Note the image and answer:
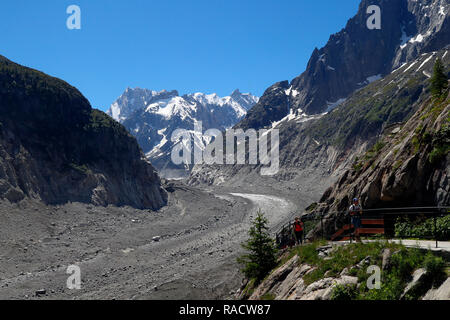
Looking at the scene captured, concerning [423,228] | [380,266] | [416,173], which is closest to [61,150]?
[416,173]

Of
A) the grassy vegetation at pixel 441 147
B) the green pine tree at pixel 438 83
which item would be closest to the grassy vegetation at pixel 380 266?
the grassy vegetation at pixel 441 147

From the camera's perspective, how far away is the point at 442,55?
14975 cm

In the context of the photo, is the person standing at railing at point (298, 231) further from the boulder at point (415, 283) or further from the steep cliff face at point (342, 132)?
the steep cliff face at point (342, 132)

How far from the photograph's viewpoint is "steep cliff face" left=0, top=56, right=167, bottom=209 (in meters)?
59.2

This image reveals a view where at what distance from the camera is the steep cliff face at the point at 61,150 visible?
59.2 m

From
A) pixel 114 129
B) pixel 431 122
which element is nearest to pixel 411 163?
pixel 431 122

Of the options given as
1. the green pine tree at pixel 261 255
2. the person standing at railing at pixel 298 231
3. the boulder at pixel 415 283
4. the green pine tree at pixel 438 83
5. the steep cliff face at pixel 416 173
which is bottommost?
the green pine tree at pixel 261 255

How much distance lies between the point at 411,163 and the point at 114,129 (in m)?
75.0

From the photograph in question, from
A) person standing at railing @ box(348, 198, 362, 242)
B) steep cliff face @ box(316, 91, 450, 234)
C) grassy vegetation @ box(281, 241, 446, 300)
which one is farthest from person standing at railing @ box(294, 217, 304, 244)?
grassy vegetation @ box(281, 241, 446, 300)

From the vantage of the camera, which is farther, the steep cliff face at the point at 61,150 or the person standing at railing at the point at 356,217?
the steep cliff face at the point at 61,150

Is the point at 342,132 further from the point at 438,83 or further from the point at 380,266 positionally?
the point at 380,266

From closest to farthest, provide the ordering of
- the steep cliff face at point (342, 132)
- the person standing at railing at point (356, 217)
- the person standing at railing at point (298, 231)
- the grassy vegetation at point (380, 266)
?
the grassy vegetation at point (380, 266)
the person standing at railing at point (356, 217)
the person standing at railing at point (298, 231)
the steep cliff face at point (342, 132)

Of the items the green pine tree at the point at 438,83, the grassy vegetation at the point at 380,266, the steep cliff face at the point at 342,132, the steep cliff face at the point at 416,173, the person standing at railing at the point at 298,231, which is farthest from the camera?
the steep cliff face at the point at 342,132

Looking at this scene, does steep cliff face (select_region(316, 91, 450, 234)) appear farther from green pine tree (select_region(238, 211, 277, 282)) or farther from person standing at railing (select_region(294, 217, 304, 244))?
green pine tree (select_region(238, 211, 277, 282))
